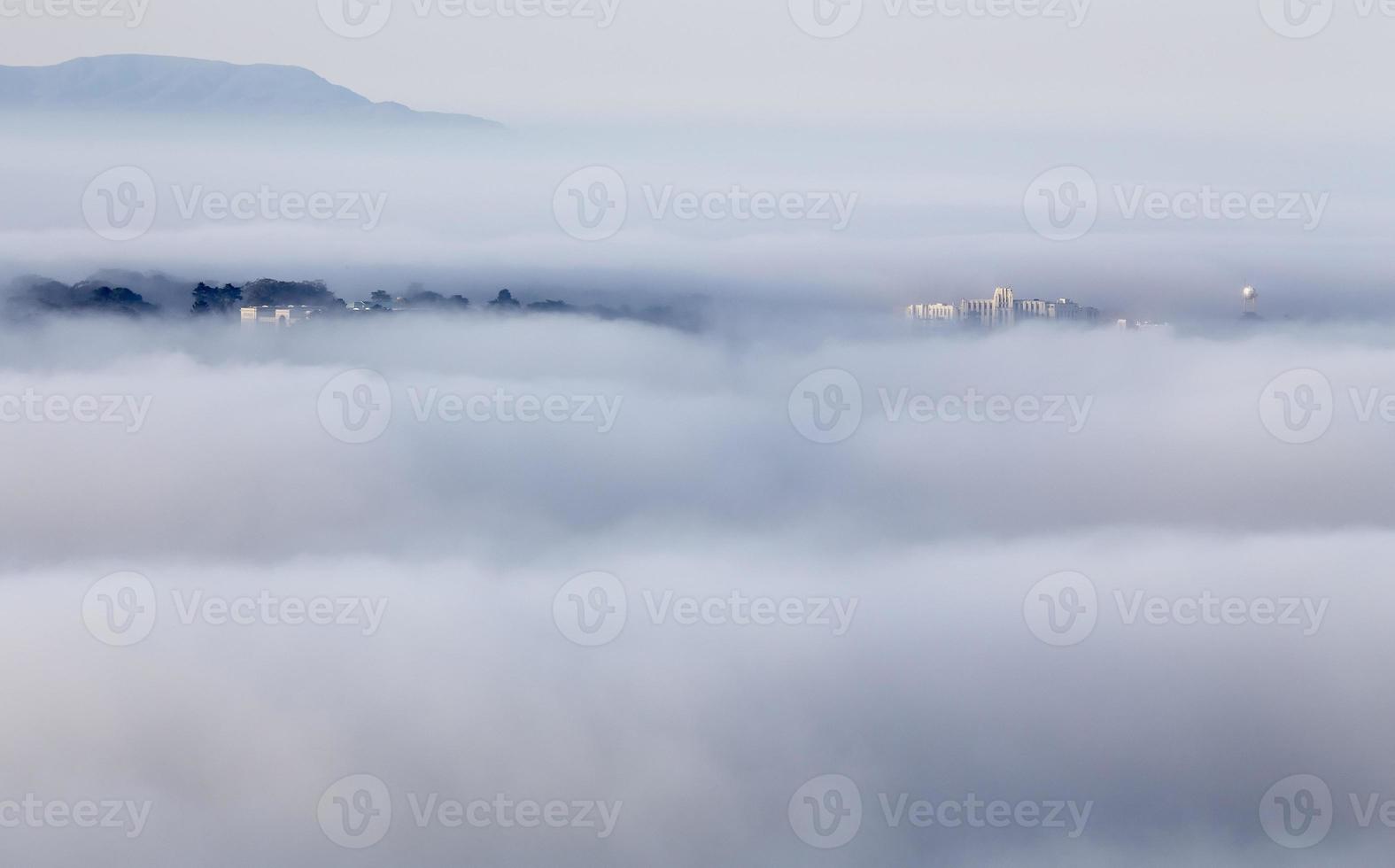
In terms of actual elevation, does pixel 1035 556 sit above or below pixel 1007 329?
below

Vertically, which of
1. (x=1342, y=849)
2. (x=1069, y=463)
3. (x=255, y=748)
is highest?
(x=1069, y=463)

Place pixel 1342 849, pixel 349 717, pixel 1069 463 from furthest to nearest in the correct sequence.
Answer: pixel 1069 463 → pixel 349 717 → pixel 1342 849

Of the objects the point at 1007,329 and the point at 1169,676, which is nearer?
the point at 1169,676

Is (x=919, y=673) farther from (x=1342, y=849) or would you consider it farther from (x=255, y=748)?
(x=255, y=748)

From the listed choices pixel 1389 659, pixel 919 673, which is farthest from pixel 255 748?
pixel 1389 659

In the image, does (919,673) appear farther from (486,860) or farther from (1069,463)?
(1069,463)

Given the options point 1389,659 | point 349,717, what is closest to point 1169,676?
point 1389,659

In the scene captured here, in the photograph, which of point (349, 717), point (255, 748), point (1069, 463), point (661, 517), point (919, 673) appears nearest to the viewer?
point (255, 748)

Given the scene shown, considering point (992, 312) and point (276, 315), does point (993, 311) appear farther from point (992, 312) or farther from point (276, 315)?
point (276, 315)

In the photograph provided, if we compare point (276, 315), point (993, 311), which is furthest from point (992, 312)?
point (276, 315)

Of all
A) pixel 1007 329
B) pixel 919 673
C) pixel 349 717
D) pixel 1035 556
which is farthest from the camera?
pixel 1035 556
